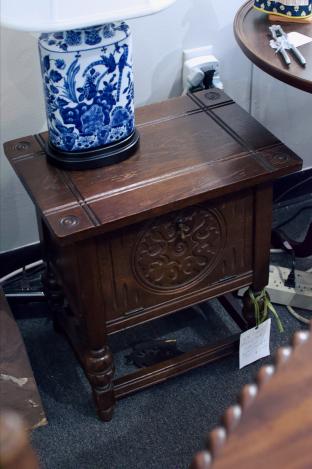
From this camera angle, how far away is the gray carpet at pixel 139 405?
1.48 m

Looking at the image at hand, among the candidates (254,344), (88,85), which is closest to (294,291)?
(254,344)

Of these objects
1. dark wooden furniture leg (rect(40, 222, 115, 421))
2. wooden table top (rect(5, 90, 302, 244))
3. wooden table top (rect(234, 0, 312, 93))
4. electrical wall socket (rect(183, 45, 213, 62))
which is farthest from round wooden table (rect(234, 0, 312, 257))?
dark wooden furniture leg (rect(40, 222, 115, 421))

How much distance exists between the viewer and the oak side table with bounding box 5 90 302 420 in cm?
126

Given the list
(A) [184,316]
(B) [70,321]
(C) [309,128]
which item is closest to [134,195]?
(B) [70,321]

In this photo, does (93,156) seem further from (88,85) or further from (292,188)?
(292,188)

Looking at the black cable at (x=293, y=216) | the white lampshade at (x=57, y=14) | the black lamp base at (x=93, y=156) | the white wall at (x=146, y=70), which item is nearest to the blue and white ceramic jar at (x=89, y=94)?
the black lamp base at (x=93, y=156)

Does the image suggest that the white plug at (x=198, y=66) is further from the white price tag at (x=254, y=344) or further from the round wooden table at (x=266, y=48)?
the white price tag at (x=254, y=344)

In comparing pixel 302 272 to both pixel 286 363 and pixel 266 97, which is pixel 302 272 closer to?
pixel 266 97

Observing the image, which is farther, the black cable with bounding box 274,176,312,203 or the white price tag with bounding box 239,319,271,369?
the black cable with bounding box 274,176,312,203

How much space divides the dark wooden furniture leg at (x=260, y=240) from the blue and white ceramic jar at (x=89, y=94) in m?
0.26

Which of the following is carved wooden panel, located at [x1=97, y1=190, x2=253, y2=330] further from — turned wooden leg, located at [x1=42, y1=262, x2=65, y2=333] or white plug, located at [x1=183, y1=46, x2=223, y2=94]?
white plug, located at [x1=183, y1=46, x2=223, y2=94]

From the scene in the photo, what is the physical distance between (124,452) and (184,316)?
41 cm

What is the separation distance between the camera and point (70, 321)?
1618 millimetres

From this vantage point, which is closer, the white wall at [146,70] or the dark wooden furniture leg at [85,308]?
the dark wooden furniture leg at [85,308]
